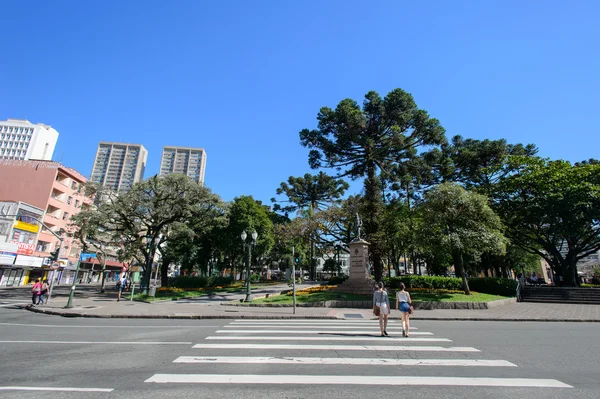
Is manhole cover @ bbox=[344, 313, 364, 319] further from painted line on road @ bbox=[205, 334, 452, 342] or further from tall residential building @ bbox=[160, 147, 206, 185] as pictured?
tall residential building @ bbox=[160, 147, 206, 185]

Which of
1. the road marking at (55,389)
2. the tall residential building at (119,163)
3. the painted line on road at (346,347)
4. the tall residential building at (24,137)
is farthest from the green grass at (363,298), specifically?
the tall residential building at (119,163)

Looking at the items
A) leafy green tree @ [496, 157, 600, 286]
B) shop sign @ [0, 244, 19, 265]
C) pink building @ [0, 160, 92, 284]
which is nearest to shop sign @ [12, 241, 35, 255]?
shop sign @ [0, 244, 19, 265]

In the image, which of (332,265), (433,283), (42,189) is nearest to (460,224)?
(433,283)

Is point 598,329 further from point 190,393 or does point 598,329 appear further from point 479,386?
point 190,393

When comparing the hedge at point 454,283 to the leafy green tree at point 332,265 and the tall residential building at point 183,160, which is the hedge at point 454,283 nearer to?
the leafy green tree at point 332,265

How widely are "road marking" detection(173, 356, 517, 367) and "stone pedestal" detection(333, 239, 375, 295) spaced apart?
52.1 ft

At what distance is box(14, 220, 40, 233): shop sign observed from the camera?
37.4 m

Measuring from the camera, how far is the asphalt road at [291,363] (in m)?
4.99

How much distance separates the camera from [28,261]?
3881 centimetres

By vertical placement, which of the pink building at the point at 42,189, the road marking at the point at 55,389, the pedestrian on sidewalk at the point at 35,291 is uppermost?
the pink building at the point at 42,189

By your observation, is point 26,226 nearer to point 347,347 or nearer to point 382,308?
point 382,308

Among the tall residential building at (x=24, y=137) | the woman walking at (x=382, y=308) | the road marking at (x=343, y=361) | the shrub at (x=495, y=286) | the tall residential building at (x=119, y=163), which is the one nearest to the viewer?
A: the road marking at (x=343, y=361)

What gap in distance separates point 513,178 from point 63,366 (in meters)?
35.6

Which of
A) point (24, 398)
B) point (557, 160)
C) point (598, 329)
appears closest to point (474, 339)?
point (598, 329)
